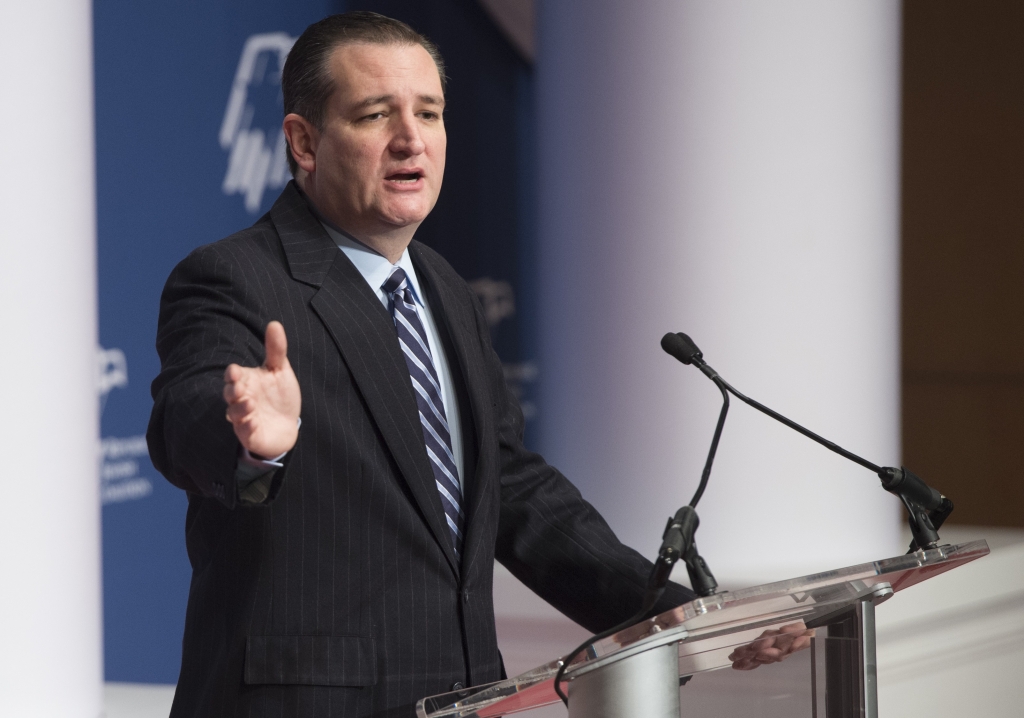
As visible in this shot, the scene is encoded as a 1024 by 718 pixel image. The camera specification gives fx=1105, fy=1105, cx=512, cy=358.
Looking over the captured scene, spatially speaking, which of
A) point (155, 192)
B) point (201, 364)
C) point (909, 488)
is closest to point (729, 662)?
point (909, 488)

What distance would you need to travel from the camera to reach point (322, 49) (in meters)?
1.61

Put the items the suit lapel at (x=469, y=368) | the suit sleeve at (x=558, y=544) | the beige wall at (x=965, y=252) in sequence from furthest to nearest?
the beige wall at (x=965, y=252) < the suit sleeve at (x=558, y=544) < the suit lapel at (x=469, y=368)

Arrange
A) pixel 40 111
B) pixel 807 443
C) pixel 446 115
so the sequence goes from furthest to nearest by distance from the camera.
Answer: pixel 446 115, pixel 807 443, pixel 40 111

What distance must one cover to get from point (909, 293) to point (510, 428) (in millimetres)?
3654

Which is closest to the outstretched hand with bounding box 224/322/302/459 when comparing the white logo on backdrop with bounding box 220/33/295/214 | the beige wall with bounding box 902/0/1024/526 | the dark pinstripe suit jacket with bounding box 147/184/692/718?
the dark pinstripe suit jacket with bounding box 147/184/692/718

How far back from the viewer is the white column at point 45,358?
2.22 metres

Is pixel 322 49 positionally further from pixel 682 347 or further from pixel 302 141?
pixel 682 347

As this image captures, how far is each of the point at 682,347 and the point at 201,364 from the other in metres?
0.60

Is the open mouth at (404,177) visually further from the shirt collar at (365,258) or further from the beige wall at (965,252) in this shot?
the beige wall at (965,252)

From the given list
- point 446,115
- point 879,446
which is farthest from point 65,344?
point 446,115

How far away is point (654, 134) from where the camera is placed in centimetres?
281

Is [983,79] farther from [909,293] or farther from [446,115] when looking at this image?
[446,115]

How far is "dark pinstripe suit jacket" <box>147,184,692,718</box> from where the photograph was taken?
4.56ft

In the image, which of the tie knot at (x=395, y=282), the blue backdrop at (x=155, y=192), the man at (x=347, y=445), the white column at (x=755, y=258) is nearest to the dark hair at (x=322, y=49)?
the man at (x=347, y=445)
